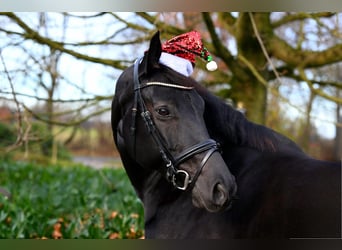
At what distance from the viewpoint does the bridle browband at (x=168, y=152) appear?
2.50 m

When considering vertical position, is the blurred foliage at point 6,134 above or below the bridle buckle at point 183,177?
below

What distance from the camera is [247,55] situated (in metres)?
6.32

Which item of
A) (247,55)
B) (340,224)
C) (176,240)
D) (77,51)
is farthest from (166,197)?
(247,55)

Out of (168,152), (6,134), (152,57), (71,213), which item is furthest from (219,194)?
(6,134)

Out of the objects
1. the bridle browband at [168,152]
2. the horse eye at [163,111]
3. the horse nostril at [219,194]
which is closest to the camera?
the horse nostril at [219,194]

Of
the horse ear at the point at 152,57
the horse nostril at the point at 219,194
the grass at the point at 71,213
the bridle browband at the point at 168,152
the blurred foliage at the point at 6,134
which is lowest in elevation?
the blurred foliage at the point at 6,134

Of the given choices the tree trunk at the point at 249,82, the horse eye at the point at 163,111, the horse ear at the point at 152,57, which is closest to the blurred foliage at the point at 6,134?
the tree trunk at the point at 249,82

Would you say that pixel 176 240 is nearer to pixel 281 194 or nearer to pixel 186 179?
pixel 186 179

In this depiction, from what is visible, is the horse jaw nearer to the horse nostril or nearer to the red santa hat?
the horse nostril

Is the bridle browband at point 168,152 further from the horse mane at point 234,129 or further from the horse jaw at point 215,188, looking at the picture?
the horse mane at point 234,129

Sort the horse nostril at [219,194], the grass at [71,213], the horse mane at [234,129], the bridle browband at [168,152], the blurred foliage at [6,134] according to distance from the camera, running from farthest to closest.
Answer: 1. the blurred foliage at [6,134]
2. the grass at [71,213]
3. the horse mane at [234,129]
4. the bridle browband at [168,152]
5. the horse nostril at [219,194]

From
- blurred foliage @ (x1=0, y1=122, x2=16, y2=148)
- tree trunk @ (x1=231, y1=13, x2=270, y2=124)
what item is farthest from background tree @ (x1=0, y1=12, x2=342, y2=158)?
blurred foliage @ (x1=0, y1=122, x2=16, y2=148)

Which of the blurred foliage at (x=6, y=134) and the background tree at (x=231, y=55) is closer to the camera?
the background tree at (x=231, y=55)

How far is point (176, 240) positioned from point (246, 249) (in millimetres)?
399
